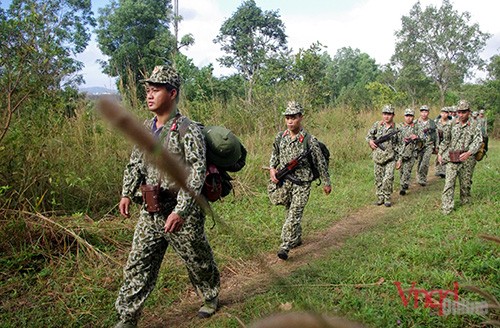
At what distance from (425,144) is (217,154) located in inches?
353

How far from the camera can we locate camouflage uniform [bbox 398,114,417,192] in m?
9.24

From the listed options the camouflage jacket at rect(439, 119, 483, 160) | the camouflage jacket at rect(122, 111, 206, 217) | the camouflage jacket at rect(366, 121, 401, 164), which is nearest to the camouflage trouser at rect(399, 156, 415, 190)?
the camouflage jacket at rect(366, 121, 401, 164)

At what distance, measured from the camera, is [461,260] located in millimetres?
4305

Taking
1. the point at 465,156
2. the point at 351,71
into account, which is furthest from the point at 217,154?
the point at 351,71

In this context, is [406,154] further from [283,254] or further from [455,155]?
[283,254]

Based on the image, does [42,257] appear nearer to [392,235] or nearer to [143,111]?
[143,111]

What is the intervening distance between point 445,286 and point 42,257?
14.5ft

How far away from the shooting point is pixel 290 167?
5.34 m

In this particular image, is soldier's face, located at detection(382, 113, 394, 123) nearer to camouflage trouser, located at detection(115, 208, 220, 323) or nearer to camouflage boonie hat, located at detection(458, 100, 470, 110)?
camouflage boonie hat, located at detection(458, 100, 470, 110)

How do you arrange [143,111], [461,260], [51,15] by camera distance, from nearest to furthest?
[461,260]
[51,15]
[143,111]

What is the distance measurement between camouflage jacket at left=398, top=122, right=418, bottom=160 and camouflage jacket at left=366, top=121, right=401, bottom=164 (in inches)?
29.4

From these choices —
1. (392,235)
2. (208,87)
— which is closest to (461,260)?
(392,235)

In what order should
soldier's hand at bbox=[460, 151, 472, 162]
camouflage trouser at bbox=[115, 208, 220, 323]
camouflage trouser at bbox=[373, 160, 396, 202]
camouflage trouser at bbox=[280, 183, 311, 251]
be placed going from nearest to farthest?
1. camouflage trouser at bbox=[115, 208, 220, 323]
2. camouflage trouser at bbox=[280, 183, 311, 251]
3. soldier's hand at bbox=[460, 151, 472, 162]
4. camouflage trouser at bbox=[373, 160, 396, 202]

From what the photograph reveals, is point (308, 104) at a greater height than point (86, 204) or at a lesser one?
greater
